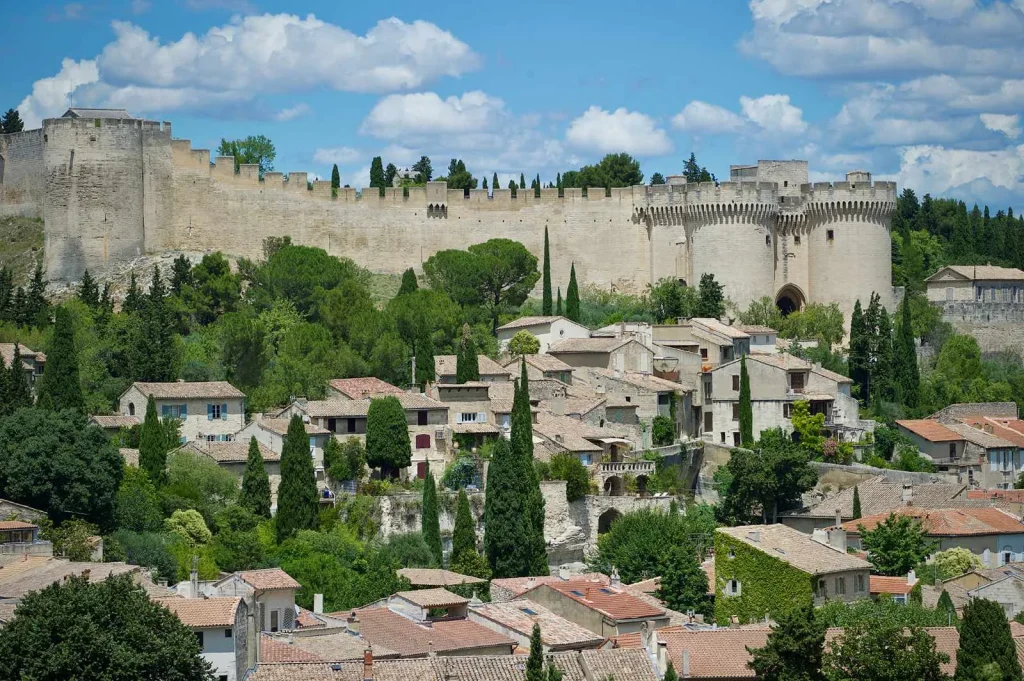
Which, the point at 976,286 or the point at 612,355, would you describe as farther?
the point at 976,286

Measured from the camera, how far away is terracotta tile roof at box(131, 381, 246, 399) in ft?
184

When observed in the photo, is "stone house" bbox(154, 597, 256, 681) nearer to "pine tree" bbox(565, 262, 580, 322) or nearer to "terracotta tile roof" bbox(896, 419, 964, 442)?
"terracotta tile roof" bbox(896, 419, 964, 442)

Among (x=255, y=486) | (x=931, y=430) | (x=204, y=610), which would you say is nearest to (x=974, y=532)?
(x=931, y=430)

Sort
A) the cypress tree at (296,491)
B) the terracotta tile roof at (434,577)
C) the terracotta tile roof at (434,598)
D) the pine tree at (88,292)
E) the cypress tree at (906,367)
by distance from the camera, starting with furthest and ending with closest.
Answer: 1. the pine tree at (88,292)
2. the cypress tree at (906,367)
3. the cypress tree at (296,491)
4. the terracotta tile roof at (434,577)
5. the terracotta tile roof at (434,598)

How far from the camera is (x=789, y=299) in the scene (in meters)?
79.2

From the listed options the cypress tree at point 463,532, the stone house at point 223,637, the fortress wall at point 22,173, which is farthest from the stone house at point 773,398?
the stone house at point 223,637

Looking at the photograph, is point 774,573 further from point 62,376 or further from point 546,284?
point 546,284

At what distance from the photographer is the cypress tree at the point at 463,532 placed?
50750 mm

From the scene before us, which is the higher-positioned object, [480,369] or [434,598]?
[480,369]

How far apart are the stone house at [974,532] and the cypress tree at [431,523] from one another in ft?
34.5

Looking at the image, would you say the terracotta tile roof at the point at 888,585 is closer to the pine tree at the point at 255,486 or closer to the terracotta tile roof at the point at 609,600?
the terracotta tile roof at the point at 609,600

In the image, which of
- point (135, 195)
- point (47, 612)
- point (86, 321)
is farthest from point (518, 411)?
point (135, 195)

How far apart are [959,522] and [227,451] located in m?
19.0

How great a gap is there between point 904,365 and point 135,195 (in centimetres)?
2848
